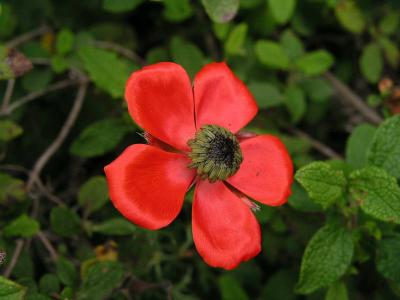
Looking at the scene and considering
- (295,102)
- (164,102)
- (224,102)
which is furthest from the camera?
(295,102)

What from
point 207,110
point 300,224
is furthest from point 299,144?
point 207,110

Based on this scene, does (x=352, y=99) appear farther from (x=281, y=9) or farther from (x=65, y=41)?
(x=65, y=41)

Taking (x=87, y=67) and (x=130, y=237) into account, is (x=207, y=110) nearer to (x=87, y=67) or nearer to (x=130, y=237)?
(x=87, y=67)

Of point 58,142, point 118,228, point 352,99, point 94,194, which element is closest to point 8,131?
point 58,142

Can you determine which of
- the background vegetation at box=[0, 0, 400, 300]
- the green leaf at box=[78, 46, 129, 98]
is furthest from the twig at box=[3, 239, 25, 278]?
the green leaf at box=[78, 46, 129, 98]

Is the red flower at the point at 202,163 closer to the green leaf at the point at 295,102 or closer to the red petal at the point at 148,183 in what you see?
the red petal at the point at 148,183

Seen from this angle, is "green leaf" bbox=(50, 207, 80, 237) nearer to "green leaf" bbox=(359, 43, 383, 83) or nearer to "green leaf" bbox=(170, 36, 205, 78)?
"green leaf" bbox=(170, 36, 205, 78)

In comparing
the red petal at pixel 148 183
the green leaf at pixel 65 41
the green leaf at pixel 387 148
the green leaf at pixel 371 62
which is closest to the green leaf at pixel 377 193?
the green leaf at pixel 387 148
